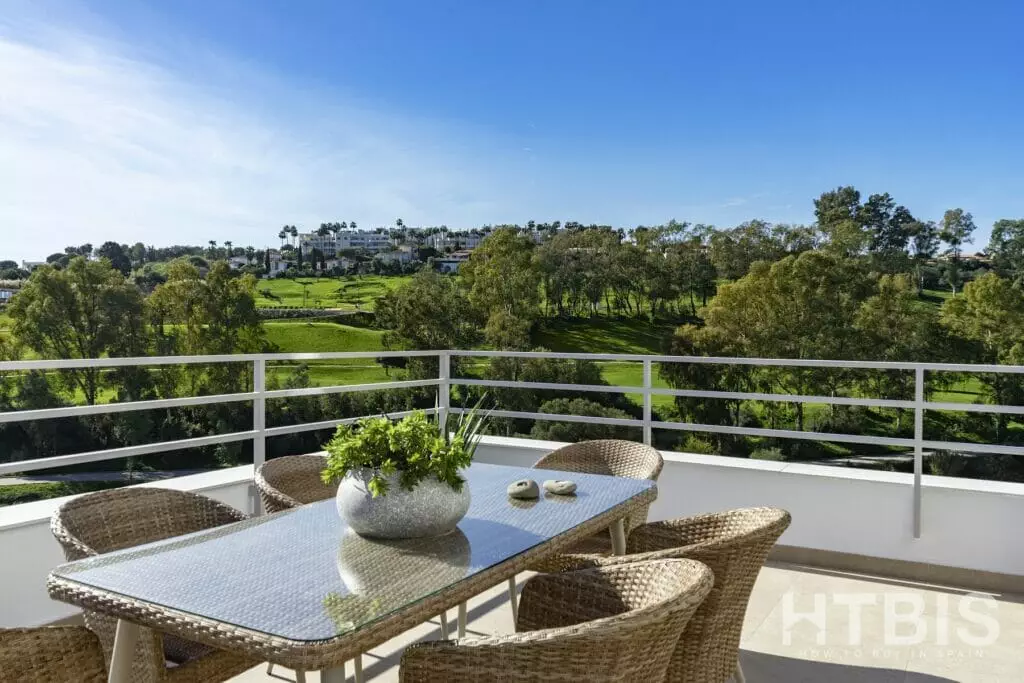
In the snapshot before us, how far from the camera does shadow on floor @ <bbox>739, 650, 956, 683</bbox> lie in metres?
2.86

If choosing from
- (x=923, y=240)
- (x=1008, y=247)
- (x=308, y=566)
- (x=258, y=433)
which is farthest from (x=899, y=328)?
(x=308, y=566)

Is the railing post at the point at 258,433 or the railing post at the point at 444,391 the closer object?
the railing post at the point at 258,433

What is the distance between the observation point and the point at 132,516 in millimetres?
2357

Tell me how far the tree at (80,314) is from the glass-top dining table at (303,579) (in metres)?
28.9

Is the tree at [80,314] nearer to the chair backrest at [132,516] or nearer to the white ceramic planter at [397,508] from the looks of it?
the chair backrest at [132,516]

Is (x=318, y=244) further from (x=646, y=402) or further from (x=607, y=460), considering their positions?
(x=607, y=460)

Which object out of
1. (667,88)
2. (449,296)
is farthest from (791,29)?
(449,296)

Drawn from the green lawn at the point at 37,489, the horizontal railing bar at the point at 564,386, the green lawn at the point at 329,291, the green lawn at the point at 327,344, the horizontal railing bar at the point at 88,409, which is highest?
the green lawn at the point at 329,291

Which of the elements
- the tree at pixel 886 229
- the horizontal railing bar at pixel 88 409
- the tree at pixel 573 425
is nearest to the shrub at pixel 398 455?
the horizontal railing bar at pixel 88 409

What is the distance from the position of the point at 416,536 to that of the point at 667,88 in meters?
23.2

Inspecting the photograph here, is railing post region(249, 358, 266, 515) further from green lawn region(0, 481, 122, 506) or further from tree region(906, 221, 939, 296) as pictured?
green lawn region(0, 481, 122, 506)

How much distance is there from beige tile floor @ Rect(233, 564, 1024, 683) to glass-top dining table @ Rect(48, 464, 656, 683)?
37.9 inches

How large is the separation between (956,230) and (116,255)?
27669 millimetres

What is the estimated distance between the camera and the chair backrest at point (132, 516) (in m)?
2.23
